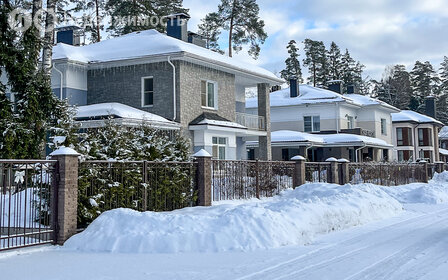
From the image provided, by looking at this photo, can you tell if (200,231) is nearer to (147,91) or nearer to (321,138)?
(147,91)

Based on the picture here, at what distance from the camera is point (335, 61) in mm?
75188

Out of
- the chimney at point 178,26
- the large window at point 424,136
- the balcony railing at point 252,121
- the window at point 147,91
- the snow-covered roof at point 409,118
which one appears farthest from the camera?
the large window at point 424,136

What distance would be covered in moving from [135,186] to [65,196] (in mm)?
2696

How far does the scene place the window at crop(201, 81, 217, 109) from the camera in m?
25.3

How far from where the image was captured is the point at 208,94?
25.7 meters

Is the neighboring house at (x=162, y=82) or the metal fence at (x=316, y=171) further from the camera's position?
the neighboring house at (x=162, y=82)

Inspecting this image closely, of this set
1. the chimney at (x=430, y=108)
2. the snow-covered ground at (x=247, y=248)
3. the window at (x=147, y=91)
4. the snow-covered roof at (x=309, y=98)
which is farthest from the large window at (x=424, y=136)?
the snow-covered ground at (x=247, y=248)

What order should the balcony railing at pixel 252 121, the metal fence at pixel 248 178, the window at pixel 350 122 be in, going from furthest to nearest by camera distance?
1. the window at pixel 350 122
2. the balcony railing at pixel 252 121
3. the metal fence at pixel 248 178

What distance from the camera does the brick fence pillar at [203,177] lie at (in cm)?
1480

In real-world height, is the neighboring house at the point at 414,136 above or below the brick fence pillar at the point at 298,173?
above

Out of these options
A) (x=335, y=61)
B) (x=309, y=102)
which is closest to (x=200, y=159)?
(x=309, y=102)

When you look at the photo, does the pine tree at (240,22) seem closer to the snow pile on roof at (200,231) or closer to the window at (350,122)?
the window at (350,122)

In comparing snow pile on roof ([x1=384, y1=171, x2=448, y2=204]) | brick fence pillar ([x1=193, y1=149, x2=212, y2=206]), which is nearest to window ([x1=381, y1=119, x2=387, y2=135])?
snow pile on roof ([x1=384, y1=171, x2=448, y2=204])

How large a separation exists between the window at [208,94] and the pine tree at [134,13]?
60.3 feet
